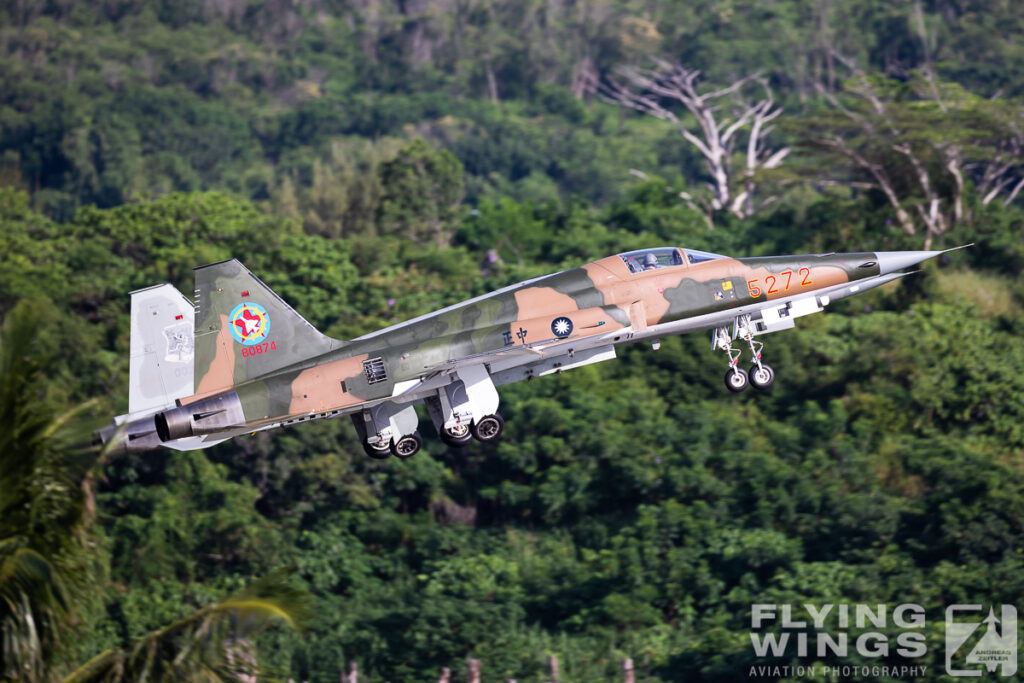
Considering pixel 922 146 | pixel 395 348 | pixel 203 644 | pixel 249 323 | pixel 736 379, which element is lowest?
pixel 203 644

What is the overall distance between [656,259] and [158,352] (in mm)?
9132

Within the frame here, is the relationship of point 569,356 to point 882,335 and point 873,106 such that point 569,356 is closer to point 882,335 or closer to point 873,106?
point 882,335

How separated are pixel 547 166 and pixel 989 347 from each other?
79381 mm

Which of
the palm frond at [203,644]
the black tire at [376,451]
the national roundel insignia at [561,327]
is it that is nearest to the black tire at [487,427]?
the national roundel insignia at [561,327]

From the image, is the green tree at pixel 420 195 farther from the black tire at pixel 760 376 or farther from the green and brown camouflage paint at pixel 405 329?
the green and brown camouflage paint at pixel 405 329

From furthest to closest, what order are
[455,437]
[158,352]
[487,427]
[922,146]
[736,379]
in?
[922,146] → [736,379] → [487,427] → [455,437] → [158,352]

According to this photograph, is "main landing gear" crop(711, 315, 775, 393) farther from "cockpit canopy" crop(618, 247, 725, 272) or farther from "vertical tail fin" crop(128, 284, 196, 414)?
"vertical tail fin" crop(128, 284, 196, 414)

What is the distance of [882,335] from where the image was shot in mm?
47500

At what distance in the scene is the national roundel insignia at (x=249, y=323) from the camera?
954 inches

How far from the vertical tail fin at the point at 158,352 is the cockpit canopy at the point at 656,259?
8.04m

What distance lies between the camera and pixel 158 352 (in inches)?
942

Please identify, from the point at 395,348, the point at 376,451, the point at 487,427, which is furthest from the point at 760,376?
the point at 376,451

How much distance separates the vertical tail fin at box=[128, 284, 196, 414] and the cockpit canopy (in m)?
8.04

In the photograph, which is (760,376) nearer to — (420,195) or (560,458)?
(560,458)
